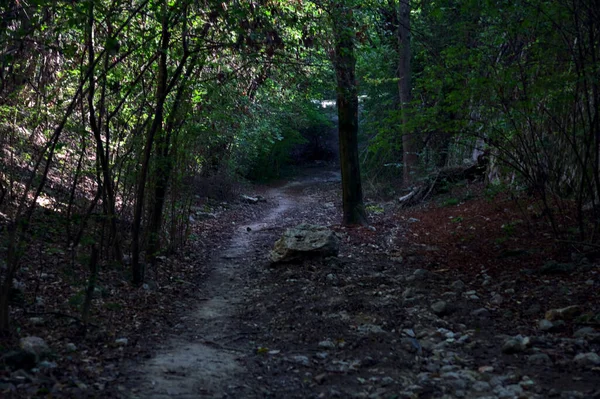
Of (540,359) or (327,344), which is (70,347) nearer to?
(327,344)

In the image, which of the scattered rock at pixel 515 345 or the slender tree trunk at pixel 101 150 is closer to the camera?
the scattered rock at pixel 515 345

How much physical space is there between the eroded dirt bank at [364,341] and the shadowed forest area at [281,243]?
0.03 metres

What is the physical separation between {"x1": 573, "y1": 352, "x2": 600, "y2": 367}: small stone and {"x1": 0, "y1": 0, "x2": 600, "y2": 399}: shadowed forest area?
1cm

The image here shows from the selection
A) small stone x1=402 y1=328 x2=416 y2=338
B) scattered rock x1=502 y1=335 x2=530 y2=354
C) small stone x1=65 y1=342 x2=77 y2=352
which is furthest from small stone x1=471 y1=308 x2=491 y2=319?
small stone x1=65 y1=342 x2=77 y2=352

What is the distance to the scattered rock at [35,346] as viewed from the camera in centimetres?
402

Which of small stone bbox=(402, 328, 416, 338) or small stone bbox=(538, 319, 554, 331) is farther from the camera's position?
small stone bbox=(402, 328, 416, 338)

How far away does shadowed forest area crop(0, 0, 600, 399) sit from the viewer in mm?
4148

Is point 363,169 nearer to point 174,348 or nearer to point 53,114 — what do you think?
point 53,114

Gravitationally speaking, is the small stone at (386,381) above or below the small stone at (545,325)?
below

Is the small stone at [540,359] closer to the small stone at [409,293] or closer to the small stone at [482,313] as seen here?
the small stone at [482,313]

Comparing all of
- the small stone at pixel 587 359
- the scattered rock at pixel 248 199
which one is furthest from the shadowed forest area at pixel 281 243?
the scattered rock at pixel 248 199

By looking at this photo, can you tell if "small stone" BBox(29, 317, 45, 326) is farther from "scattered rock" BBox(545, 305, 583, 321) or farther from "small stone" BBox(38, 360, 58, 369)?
"scattered rock" BBox(545, 305, 583, 321)

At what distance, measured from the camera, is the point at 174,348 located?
188 inches

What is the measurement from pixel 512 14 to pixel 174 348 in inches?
213
